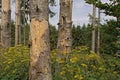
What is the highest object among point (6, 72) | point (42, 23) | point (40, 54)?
point (42, 23)

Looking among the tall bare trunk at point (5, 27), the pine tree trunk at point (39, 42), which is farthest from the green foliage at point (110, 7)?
the pine tree trunk at point (39, 42)

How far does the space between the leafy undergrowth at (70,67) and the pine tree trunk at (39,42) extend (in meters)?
1.85

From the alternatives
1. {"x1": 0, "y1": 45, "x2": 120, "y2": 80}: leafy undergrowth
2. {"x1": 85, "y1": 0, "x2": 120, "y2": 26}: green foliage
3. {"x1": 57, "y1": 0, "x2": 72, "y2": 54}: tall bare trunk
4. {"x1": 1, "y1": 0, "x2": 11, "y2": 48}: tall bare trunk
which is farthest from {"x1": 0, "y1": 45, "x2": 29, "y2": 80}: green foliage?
{"x1": 85, "y1": 0, "x2": 120, "y2": 26}: green foliage

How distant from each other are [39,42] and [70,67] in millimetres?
2400

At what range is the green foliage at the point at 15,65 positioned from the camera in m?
8.62

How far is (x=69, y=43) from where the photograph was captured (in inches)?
361

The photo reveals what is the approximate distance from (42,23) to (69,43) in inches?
141

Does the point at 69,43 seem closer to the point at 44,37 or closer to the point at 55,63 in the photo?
the point at 55,63

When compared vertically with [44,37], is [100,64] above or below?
below

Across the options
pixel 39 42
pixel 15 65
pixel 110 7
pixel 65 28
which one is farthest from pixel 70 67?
pixel 110 7

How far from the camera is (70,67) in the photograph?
310 inches

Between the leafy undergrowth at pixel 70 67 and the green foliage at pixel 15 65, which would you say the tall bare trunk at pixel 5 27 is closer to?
the green foliage at pixel 15 65

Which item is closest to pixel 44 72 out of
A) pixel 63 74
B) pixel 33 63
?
pixel 33 63

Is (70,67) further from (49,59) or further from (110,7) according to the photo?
(110,7)
